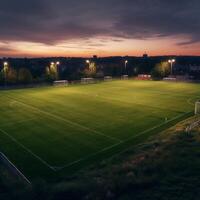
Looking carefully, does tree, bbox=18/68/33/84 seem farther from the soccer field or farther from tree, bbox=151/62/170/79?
tree, bbox=151/62/170/79

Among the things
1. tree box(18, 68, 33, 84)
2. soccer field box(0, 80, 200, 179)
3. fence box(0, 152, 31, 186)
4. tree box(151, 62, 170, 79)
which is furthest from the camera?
tree box(151, 62, 170, 79)

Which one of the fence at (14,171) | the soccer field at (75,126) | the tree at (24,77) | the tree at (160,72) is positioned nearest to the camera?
the fence at (14,171)

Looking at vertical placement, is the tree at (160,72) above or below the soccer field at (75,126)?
above

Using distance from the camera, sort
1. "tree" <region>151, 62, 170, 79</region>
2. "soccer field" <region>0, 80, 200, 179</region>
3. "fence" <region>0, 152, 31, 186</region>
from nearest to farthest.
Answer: "fence" <region>0, 152, 31, 186</region> → "soccer field" <region>0, 80, 200, 179</region> → "tree" <region>151, 62, 170, 79</region>

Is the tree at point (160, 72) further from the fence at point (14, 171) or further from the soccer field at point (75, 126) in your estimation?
the fence at point (14, 171)

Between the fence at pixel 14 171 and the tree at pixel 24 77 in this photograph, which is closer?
the fence at pixel 14 171

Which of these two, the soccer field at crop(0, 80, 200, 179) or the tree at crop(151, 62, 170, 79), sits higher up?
the tree at crop(151, 62, 170, 79)

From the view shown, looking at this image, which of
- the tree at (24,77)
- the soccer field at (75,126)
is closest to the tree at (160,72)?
the soccer field at (75,126)

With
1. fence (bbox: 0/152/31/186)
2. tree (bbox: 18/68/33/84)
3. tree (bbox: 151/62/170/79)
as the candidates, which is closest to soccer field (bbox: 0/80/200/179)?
fence (bbox: 0/152/31/186)

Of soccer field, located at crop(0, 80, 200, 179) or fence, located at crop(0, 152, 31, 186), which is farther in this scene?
soccer field, located at crop(0, 80, 200, 179)
